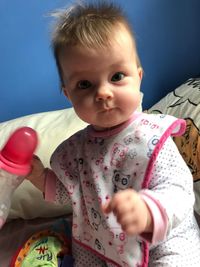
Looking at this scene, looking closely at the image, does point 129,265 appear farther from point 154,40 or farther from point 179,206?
point 154,40

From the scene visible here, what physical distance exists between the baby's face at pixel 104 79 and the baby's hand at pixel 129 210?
0.53 feet

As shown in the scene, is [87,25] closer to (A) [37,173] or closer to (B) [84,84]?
(B) [84,84]

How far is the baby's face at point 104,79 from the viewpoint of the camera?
2.32 ft

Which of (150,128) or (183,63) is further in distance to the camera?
(183,63)

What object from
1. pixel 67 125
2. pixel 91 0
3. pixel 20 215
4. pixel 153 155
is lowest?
pixel 20 215

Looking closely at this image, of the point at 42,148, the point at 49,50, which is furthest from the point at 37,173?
the point at 49,50

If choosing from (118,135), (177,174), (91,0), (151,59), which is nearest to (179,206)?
(177,174)

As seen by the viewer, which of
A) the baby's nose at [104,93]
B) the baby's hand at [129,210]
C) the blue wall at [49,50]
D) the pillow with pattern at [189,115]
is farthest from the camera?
the blue wall at [49,50]

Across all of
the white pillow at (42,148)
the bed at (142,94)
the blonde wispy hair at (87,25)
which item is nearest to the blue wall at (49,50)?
the bed at (142,94)

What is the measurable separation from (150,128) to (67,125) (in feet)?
1.15

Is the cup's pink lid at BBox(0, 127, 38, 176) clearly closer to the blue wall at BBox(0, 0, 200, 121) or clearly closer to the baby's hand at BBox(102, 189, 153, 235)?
the baby's hand at BBox(102, 189, 153, 235)

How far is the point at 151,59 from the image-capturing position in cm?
128

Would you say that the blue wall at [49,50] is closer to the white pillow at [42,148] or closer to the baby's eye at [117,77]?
the white pillow at [42,148]

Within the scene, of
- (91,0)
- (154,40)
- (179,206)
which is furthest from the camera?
(154,40)
